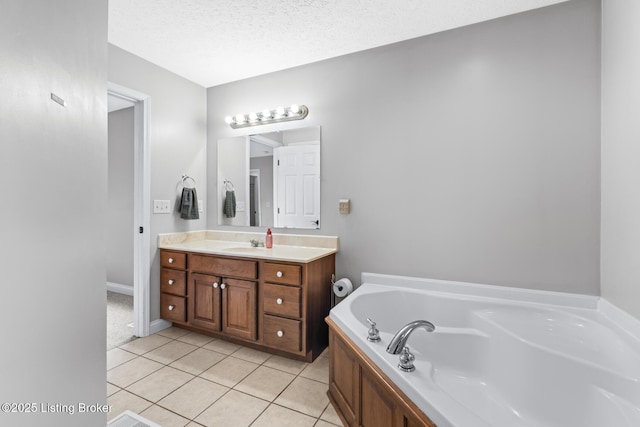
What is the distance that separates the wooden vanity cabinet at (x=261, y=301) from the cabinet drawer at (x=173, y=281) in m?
0.04

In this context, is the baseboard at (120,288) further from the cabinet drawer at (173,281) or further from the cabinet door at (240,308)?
the cabinet door at (240,308)

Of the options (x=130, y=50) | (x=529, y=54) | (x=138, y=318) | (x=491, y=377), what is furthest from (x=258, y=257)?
(x=529, y=54)

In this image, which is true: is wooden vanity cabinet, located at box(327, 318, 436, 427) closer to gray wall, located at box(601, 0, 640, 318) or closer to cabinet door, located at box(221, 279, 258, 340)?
cabinet door, located at box(221, 279, 258, 340)

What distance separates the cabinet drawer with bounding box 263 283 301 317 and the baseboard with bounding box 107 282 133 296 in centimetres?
254

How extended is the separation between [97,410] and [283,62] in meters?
2.63

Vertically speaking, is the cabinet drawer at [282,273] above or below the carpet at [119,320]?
above

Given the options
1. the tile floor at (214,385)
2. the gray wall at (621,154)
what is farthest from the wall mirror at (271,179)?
the gray wall at (621,154)

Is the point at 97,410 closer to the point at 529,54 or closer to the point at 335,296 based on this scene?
the point at 335,296

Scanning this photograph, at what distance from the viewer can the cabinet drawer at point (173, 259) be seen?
2588mm

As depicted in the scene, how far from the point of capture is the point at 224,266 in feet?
7.79

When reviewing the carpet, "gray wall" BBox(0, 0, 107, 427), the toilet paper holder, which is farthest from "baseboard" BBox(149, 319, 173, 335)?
"gray wall" BBox(0, 0, 107, 427)

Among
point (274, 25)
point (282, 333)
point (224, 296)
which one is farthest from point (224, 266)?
point (274, 25)

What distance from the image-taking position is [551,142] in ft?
6.06

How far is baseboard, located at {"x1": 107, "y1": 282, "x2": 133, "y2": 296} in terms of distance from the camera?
372cm
